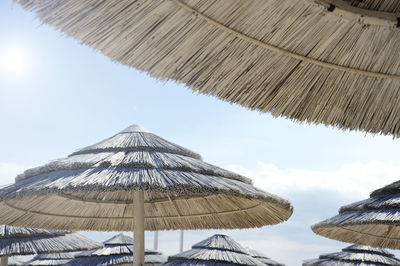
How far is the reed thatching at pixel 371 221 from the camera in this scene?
4621mm

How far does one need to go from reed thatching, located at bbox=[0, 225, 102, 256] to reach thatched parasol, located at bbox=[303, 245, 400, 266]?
411cm

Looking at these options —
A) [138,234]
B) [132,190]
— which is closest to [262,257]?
[138,234]

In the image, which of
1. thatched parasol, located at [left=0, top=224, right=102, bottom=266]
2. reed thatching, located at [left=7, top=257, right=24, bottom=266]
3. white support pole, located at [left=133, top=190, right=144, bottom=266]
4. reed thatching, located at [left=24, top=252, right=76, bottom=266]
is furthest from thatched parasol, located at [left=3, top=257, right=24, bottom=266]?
white support pole, located at [left=133, top=190, right=144, bottom=266]

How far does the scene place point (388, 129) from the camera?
7.01ft

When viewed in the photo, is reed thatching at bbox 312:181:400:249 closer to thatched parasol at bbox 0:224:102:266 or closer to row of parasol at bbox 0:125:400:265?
row of parasol at bbox 0:125:400:265

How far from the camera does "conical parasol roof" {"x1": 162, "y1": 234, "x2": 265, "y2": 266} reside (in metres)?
5.08

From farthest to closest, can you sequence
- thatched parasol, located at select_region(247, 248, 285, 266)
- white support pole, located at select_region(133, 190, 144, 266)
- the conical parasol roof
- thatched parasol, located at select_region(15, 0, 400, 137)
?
1. thatched parasol, located at select_region(247, 248, 285, 266)
2. the conical parasol roof
3. white support pole, located at select_region(133, 190, 144, 266)
4. thatched parasol, located at select_region(15, 0, 400, 137)

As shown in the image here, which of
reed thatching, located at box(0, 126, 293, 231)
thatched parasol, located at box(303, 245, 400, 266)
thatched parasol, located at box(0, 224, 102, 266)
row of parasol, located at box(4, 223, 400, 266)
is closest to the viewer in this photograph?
reed thatching, located at box(0, 126, 293, 231)

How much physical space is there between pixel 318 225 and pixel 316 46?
170 inches

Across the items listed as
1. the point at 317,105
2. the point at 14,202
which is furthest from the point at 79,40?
the point at 14,202

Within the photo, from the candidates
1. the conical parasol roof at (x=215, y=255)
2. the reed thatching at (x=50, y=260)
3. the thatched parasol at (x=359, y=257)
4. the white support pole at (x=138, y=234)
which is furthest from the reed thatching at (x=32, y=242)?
the thatched parasol at (x=359, y=257)

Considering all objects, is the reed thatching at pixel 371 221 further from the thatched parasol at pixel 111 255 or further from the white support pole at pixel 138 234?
the thatched parasol at pixel 111 255

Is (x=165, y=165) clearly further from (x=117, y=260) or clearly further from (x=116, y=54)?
(x=117, y=260)

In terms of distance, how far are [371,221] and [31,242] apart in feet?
13.1
